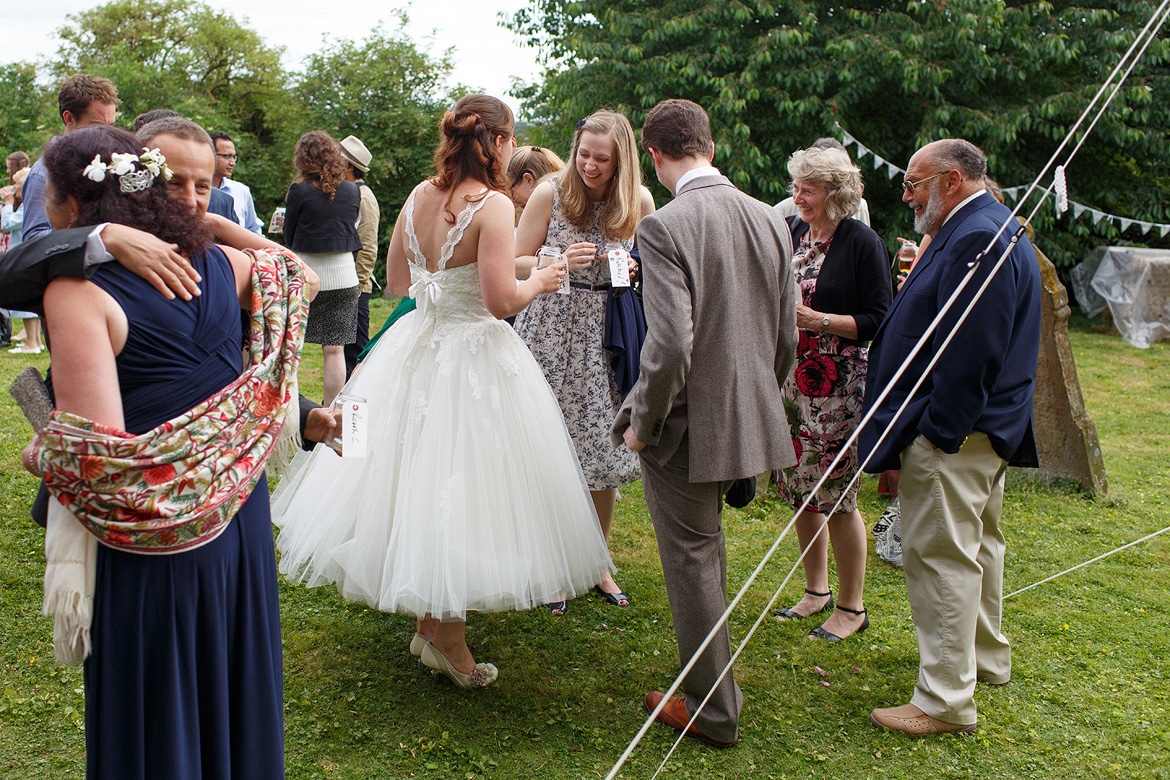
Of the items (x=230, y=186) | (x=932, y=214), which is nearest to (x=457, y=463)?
(x=932, y=214)

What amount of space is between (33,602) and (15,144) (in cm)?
2140

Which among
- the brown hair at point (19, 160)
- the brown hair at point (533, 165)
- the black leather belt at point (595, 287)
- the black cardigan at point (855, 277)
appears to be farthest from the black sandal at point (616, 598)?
the brown hair at point (19, 160)

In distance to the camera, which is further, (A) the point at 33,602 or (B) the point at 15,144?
(B) the point at 15,144

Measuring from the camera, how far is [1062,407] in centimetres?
579

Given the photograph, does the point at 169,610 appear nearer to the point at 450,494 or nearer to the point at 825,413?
the point at 450,494

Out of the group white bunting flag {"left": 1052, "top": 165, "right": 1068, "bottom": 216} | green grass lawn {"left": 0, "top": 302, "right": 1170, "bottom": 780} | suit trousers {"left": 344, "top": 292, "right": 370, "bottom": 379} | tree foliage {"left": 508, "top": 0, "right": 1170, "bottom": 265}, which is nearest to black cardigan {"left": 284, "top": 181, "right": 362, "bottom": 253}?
suit trousers {"left": 344, "top": 292, "right": 370, "bottom": 379}

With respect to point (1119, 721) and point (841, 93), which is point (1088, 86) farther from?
point (1119, 721)

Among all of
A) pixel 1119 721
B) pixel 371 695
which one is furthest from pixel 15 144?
pixel 1119 721

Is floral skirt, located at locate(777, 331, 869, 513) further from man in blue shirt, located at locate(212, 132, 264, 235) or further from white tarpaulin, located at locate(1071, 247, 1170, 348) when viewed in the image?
white tarpaulin, located at locate(1071, 247, 1170, 348)

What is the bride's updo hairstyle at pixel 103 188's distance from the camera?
6.19 ft

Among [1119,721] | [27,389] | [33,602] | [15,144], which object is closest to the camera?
[27,389]

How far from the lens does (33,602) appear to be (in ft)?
12.7

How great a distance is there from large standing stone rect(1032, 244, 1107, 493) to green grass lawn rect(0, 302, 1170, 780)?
3.10 feet

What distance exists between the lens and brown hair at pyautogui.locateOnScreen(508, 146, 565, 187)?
4.72m
